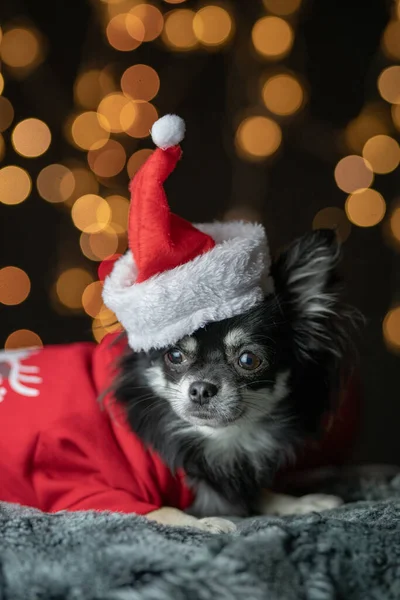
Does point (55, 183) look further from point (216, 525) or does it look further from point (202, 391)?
point (216, 525)

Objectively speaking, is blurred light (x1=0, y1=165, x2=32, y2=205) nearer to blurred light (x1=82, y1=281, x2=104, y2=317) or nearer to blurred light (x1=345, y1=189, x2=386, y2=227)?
blurred light (x1=82, y1=281, x2=104, y2=317)

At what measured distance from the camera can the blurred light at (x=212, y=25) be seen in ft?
9.36

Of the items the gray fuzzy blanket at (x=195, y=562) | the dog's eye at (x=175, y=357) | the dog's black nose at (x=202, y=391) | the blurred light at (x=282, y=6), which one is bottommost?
the gray fuzzy blanket at (x=195, y=562)

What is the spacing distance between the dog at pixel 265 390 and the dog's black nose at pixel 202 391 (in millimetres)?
65

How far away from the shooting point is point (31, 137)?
2.82 m

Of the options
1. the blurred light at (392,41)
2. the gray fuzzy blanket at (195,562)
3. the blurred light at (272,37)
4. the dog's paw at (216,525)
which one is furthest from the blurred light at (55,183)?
the gray fuzzy blanket at (195,562)

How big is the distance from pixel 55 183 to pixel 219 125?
70 centimetres

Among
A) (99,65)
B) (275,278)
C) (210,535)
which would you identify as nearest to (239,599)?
(210,535)

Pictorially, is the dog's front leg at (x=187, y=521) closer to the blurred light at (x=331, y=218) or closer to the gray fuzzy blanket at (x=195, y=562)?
the gray fuzzy blanket at (x=195, y=562)

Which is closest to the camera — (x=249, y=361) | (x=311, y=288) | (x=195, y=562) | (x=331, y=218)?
(x=195, y=562)

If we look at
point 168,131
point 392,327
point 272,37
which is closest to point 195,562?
point 168,131

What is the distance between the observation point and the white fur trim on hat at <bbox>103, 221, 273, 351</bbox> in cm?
149

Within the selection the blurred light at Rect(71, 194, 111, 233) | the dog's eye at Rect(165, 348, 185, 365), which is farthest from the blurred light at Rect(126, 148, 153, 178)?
the dog's eye at Rect(165, 348, 185, 365)

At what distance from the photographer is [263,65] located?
2910 millimetres
